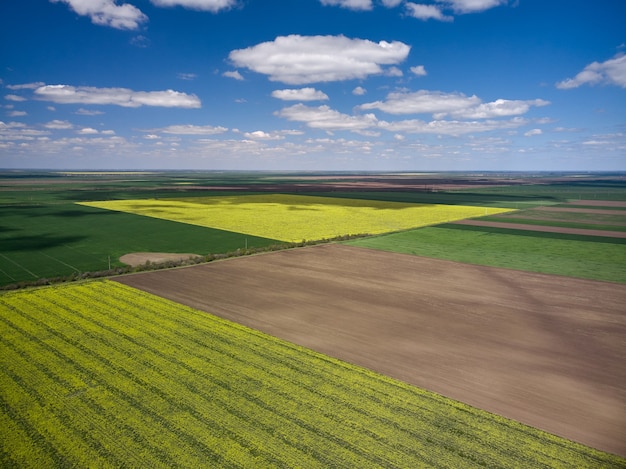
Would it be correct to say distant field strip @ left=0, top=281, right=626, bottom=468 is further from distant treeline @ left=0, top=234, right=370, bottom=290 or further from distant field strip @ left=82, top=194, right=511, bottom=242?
distant field strip @ left=82, top=194, right=511, bottom=242

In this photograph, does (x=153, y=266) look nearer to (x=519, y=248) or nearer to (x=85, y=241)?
(x=85, y=241)

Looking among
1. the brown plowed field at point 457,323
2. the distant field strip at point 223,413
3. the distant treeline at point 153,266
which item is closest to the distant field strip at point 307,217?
the distant treeline at point 153,266

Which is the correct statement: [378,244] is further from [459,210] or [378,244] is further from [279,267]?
[459,210]

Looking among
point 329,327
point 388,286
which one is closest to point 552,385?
point 329,327

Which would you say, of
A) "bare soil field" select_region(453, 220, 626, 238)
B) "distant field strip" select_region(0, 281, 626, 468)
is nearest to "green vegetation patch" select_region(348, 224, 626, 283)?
"bare soil field" select_region(453, 220, 626, 238)

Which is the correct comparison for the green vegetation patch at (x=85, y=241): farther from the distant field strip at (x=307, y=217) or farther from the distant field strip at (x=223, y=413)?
the distant field strip at (x=223, y=413)

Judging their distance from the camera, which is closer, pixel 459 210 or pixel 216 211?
pixel 216 211
